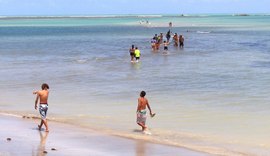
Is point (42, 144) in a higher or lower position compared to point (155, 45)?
lower

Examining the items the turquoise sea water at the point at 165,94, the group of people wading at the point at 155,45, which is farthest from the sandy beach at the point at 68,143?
the group of people wading at the point at 155,45

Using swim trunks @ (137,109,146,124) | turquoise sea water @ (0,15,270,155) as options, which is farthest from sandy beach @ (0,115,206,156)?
swim trunks @ (137,109,146,124)

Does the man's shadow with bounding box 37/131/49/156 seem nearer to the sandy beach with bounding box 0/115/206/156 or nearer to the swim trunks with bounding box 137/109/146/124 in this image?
the sandy beach with bounding box 0/115/206/156

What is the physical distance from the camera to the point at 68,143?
1398 centimetres

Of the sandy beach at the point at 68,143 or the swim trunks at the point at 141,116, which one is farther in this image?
the swim trunks at the point at 141,116

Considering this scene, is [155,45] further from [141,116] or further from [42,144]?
[42,144]

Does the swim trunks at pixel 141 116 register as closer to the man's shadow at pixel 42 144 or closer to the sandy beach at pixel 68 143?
the sandy beach at pixel 68 143

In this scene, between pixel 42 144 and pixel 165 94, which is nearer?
pixel 42 144

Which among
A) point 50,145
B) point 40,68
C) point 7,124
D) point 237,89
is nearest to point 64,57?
point 40,68

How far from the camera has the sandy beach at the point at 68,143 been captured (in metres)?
13.0

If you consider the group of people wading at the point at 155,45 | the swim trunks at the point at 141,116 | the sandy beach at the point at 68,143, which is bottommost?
the sandy beach at the point at 68,143

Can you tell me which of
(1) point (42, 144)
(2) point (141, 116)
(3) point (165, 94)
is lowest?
(1) point (42, 144)

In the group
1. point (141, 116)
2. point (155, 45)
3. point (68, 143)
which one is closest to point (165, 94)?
point (141, 116)

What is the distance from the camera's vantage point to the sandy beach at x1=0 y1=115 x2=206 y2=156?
42.6 ft
